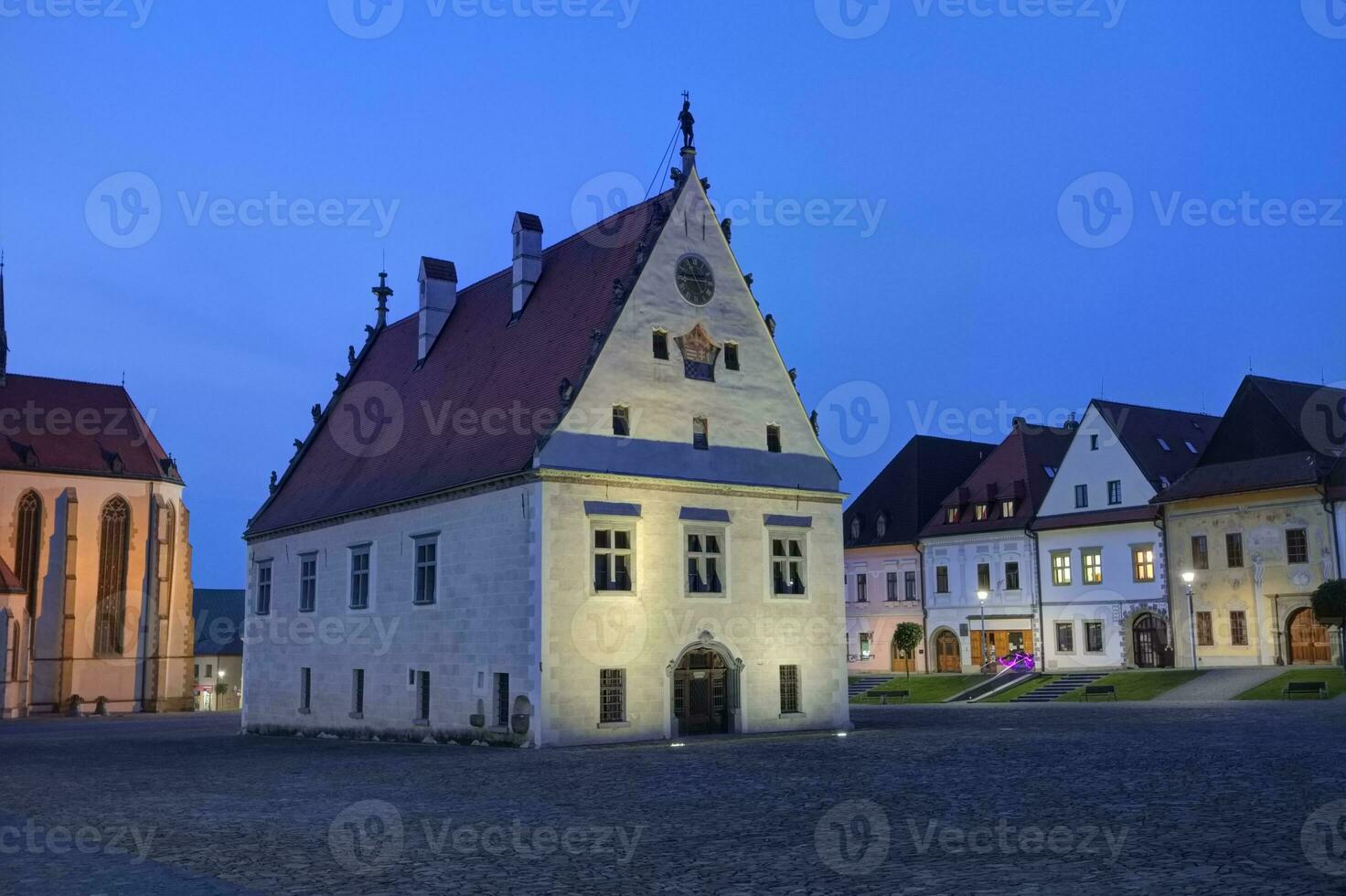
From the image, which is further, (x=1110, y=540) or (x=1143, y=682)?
(x=1110, y=540)

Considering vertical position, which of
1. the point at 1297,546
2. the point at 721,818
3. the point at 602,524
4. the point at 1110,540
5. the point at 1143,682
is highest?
the point at 1110,540

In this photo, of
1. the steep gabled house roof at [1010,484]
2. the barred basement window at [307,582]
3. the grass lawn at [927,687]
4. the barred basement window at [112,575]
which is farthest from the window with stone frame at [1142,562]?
the barred basement window at [112,575]

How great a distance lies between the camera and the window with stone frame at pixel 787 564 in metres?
36.8

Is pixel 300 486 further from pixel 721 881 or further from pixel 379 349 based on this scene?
pixel 721 881

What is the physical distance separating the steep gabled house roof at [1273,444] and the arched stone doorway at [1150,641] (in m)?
5.82

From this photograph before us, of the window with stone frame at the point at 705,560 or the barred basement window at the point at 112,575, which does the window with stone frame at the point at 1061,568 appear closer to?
the window with stone frame at the point at 705,560

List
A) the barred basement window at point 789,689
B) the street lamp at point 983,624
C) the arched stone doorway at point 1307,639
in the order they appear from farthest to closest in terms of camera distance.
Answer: the street lamp at point 983,624 → the arched stone doorway at point 1307,639 → the barred basement window at point 789,689

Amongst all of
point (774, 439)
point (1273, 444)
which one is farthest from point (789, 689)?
point (1273, 444)

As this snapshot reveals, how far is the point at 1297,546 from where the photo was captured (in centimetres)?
5119

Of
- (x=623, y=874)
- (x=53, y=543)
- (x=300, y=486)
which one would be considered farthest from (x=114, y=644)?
(x=623, y=874)

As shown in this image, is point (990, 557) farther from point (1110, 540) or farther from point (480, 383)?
point (480, 383)

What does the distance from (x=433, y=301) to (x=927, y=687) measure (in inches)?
1212

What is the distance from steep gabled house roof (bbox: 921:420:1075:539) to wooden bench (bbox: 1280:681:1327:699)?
2241 centimetres

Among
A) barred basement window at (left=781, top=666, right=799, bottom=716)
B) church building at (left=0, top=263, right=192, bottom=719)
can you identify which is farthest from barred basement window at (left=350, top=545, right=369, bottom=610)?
church building at (left=0, top=263, right=192, bottom=719)
